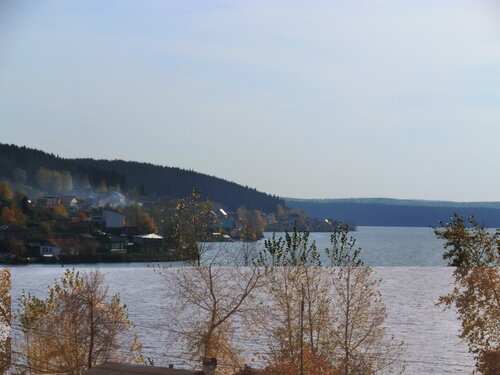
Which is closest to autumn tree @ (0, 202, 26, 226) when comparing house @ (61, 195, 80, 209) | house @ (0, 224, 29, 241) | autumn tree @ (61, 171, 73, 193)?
house @ (0, 224, 29, 241)

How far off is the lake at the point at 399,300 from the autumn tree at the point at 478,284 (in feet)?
16.9

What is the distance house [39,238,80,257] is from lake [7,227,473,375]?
176cm

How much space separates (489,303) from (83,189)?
218 feet

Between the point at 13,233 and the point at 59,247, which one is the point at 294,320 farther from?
the point at 13,233

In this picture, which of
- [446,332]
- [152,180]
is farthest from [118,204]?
[446,332]

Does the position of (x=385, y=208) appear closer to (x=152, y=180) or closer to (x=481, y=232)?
(x=152, y=180)

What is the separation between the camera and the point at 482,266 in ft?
54.3

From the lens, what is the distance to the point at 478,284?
632 inches

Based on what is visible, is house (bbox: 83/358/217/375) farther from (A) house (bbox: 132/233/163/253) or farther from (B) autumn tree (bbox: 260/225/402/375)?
(A) house (bbox: 132/233/163/253)

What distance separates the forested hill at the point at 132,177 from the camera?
69.5 meters

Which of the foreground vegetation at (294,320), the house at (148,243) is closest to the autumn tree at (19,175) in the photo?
the house at (148,243)

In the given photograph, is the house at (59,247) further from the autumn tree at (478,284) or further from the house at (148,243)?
the autumn tree at (478,284)

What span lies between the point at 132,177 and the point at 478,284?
61227mm

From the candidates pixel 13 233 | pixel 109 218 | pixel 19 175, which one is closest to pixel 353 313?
pixel 13 233
